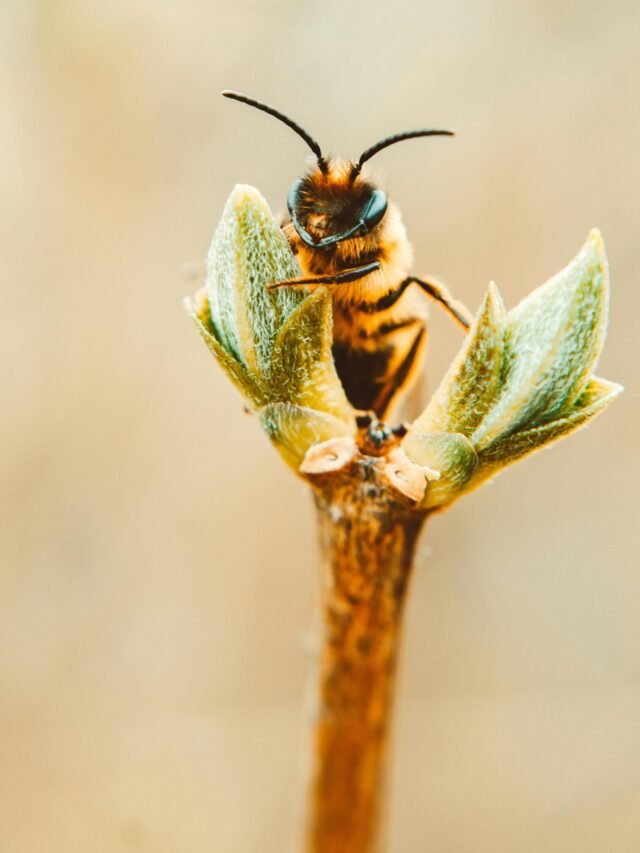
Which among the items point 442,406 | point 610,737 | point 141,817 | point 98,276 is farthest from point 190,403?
point 442,406

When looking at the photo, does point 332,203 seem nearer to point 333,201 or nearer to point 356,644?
point 333,201

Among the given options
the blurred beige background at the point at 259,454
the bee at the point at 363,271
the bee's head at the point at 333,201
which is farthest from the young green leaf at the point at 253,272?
the blurred beige background at the point at 259,454

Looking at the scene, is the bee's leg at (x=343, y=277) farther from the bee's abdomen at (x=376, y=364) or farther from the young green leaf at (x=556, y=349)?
the young green leaf at (x=556, y=349)

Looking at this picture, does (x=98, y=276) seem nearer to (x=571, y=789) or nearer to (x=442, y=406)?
(x=571, y=789)

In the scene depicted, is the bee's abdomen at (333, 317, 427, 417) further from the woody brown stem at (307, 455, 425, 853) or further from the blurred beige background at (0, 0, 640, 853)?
the blurred beige background at (0, 0, 640, 853)

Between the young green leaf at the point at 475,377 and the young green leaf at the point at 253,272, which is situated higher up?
the young green leaf at the point at 253,272

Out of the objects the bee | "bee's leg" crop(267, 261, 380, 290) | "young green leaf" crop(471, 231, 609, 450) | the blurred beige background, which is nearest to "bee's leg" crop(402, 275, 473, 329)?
the bee
